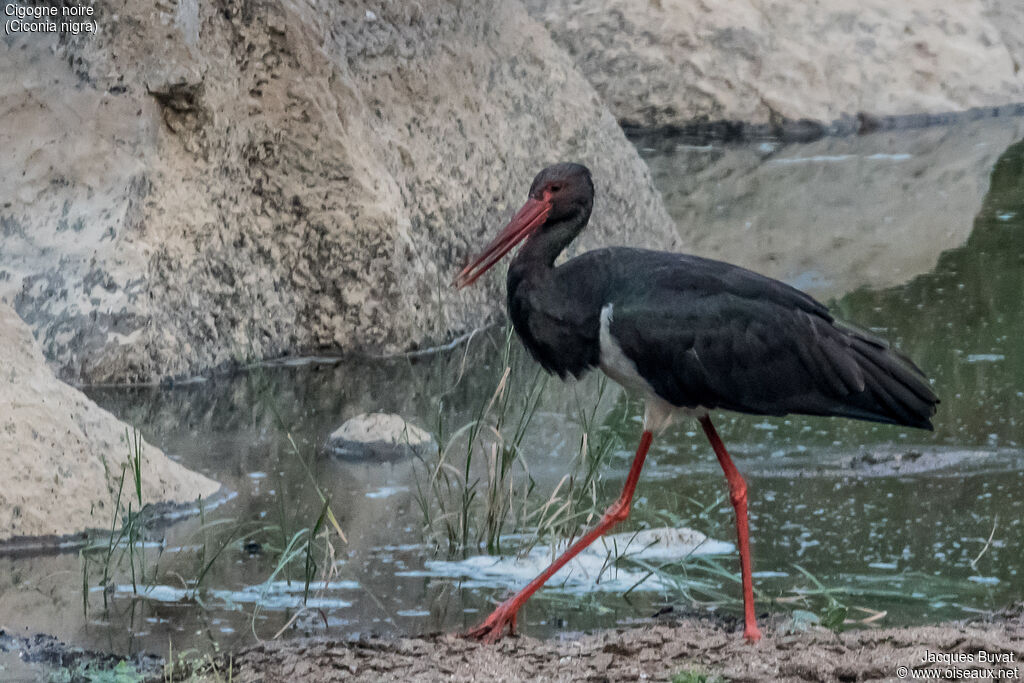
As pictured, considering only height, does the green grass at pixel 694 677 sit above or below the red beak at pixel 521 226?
below

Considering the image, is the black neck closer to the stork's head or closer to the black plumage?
the stork's head

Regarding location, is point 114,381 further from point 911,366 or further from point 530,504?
point 911,366

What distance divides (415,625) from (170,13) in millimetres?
3288

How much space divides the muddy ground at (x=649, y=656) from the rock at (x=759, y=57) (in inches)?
399

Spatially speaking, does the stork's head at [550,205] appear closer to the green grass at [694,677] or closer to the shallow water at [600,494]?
the shallow water at [600,494]

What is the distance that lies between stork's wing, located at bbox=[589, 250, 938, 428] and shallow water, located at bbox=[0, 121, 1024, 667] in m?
0.52

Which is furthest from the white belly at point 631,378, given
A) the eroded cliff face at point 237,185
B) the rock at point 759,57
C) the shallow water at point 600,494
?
the rock at point 759,57

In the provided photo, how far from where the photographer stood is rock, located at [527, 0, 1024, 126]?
44.3ft

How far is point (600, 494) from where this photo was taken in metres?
4.79

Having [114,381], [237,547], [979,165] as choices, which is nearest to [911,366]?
[237,547]

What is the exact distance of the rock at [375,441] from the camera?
5.43 m

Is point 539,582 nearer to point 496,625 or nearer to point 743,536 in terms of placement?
point 496,625

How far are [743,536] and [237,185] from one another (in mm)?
3406

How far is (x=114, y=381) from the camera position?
20.2ft
